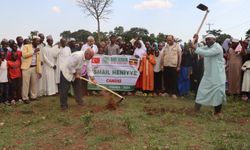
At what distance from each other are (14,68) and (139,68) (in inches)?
159

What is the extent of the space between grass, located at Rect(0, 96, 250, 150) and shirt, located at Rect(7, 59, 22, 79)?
84 centimetres

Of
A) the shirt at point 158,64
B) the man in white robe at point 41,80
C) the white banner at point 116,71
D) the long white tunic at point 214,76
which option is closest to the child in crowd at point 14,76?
the man in white robe at point 41,80

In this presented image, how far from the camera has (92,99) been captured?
38.6 ft

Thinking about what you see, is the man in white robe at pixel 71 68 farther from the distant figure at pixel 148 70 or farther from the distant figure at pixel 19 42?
the distant figure at pixel 148 70

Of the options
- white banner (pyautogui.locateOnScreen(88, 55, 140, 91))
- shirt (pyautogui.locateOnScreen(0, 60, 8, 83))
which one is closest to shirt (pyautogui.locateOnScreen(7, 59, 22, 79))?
shirt (pyautogui.locateOnScreen(0, 60, 8, 83))

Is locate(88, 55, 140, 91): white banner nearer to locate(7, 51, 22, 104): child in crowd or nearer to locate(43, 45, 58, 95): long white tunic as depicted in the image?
locate(43, 45, 58, 95): long white tunic

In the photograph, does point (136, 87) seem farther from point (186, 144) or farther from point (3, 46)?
point (186, 144)

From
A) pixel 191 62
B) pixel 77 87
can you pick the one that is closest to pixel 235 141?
pixel 77 87

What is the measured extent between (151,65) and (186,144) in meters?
6.11

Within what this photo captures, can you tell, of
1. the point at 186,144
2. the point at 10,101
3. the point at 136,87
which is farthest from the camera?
the point at 136,87

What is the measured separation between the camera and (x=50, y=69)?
12.2 meters

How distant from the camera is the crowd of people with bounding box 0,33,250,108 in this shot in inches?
429

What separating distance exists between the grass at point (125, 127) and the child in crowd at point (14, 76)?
57cm

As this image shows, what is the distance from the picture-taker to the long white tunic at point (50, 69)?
11984 millimetres
